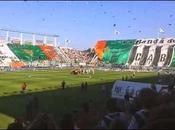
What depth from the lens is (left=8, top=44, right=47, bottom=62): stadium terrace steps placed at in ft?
400

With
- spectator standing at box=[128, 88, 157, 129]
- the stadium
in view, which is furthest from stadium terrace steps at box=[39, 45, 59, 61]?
spectator standing at box=[128, 88, 157, 129]

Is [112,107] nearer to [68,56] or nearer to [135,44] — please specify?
[135,44]

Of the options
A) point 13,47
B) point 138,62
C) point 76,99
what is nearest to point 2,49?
point 13,47

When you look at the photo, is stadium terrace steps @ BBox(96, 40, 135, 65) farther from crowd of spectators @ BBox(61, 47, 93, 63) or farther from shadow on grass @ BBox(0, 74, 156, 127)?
shadow on grass @ BBox(0, 74, 156, 127)

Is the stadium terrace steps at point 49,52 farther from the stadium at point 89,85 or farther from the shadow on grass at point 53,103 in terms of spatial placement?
the shadow on grass at point 53,103

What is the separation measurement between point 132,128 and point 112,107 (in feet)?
9.52

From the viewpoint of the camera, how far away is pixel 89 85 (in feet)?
168

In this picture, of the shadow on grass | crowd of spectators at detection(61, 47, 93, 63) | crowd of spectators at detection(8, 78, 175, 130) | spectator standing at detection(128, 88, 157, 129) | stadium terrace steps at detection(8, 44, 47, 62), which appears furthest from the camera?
crowd of spectators at detection(61, 47, 93, 63)

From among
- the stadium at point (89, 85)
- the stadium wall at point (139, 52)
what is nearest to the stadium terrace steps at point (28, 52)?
the stadium at point (89, 85)

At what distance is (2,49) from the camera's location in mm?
119188

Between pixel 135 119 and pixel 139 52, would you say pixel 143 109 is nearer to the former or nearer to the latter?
pixel 135 119

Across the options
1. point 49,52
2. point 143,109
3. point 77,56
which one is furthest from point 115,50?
point 143,109

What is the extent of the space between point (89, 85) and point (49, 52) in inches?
3531

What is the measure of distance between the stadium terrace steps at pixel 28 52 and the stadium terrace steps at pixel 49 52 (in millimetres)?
1844
